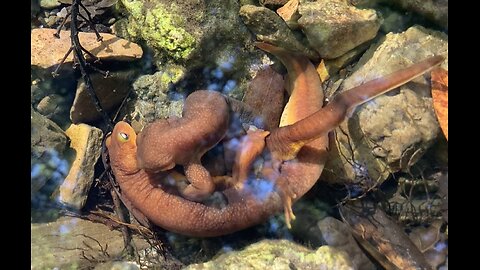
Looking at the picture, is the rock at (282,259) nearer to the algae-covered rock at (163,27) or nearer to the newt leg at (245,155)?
the newt leg at (245,155)

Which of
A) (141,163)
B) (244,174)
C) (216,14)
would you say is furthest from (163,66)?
(244,174)

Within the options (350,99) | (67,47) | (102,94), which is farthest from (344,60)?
(67,47)

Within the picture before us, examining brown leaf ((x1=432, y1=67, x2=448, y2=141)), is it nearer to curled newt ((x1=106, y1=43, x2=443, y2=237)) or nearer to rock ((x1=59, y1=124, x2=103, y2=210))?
curled newt ((x1=106, y1=43, x2=443, y2=237))

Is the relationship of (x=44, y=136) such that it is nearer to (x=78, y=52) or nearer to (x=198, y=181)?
(x=78, y=52)

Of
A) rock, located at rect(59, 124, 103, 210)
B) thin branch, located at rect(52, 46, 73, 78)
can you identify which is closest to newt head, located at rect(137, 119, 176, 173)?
rock, located at rect(59, 124, 103, 210)

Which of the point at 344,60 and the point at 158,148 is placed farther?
the point at 344,60
